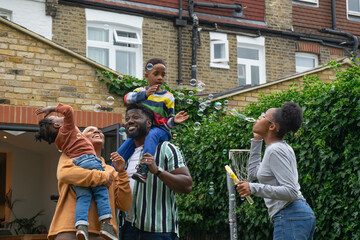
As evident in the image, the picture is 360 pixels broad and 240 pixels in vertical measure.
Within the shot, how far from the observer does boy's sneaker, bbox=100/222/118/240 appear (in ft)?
12.9

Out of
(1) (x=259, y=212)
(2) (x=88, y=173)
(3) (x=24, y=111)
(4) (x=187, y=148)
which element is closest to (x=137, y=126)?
(2) (x=88, y=173)

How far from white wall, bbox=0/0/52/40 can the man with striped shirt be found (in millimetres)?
10058

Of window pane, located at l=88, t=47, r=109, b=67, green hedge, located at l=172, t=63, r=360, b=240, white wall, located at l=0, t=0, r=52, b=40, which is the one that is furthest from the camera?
window pane, located at l=88, t=47, r=109, b=67

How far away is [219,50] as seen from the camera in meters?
16.5

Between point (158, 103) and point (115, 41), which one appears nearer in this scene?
point (158, 103)

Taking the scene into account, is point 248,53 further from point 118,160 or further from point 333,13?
point 118,160

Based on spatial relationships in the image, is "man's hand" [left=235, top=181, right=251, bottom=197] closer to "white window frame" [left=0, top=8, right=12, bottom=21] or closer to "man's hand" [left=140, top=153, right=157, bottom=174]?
"man's hand" [left=140, top=153, right=157, bottom=174]

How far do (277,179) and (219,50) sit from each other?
12.8 meters

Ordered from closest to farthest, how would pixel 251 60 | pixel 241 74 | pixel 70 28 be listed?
1. pixel 70 28
2. pixel 241 74
3. pixel 251 60

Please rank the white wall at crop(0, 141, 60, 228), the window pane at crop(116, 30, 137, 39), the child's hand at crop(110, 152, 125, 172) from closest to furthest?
1. the child's hand at crop(110, 152, 125, 172)
2. the window pane at crop(116, 30, 137, 39)
3. the white wall at crop(0, 141, 60, 228)

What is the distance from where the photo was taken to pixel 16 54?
385 inches

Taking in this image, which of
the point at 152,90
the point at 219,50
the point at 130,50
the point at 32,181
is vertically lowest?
the point at 32,181

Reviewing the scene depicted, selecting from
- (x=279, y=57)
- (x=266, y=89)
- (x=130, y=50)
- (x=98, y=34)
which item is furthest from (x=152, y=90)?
(x=279, y=57)

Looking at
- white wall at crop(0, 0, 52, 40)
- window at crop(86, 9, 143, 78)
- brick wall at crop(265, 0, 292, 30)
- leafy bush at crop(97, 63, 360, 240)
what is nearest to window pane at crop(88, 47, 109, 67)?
window at crop(86, 9, 143, 78)
